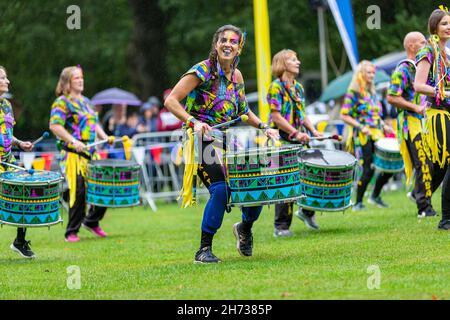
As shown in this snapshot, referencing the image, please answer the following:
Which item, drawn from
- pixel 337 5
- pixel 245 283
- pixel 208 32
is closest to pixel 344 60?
pixel 208 32

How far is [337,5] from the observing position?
16.7m

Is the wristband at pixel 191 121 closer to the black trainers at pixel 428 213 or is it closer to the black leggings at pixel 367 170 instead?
the black trainers at pixel 428 213

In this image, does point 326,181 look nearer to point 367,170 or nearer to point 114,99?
point 367,170

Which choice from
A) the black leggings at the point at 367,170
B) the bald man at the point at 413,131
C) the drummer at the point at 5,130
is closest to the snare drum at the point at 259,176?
the drummer at the point at 5,130

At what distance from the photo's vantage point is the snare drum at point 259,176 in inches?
315

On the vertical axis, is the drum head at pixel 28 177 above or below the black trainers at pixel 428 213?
above

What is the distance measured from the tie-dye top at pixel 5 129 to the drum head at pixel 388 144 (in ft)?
18.4

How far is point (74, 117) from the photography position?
11.4m

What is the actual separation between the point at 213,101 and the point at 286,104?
8.15 ft

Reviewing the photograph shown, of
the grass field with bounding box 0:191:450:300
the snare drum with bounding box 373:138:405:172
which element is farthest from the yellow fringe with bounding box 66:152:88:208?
the snare drum with bounding box 373:138:405:172

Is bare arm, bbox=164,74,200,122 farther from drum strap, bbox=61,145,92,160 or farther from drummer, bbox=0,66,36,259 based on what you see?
drum strap, bbox=61,145,92,160
